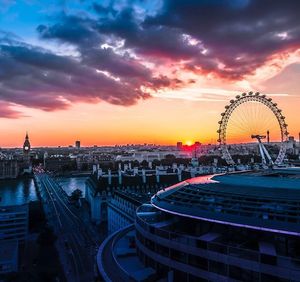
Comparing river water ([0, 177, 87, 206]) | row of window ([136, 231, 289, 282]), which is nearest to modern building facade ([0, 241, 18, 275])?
row of window ([136, 231, 289, 282])

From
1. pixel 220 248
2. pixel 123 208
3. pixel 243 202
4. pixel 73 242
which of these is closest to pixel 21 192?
pixel 73 242

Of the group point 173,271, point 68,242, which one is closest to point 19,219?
point 68,242

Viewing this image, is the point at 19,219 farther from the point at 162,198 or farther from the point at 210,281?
the point at 210,281

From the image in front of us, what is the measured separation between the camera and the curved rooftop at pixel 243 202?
2602cm

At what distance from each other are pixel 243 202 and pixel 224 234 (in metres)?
3.02

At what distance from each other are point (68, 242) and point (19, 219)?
10089 mm

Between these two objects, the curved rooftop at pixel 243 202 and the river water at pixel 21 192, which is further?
A: the river water at pixel 21 192

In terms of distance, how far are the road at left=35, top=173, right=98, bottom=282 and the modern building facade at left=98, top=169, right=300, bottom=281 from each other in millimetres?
15283

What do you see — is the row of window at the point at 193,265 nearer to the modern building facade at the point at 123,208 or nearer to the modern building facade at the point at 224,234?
the modern building facade at the point at 224,234

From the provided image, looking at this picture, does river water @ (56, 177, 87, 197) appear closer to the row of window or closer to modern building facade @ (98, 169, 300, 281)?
modern building facade @ (98, 169, 300, 281)

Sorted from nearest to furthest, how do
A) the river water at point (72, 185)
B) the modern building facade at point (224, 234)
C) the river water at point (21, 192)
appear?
1. the modern building facade at point (224, 234)
2. the river water at point (21, 192)
3. the river water at point (72, 185)

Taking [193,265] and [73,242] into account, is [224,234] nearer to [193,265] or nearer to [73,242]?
[193,265]

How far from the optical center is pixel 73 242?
206 feet

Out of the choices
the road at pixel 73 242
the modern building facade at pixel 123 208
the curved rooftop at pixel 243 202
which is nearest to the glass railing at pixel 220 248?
the curved rooftop at pixel 243 202
